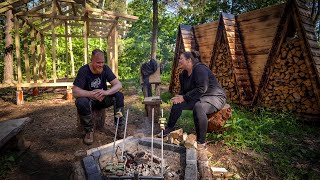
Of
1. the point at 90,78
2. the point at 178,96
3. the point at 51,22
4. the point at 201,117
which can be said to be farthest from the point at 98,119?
the point at 51,22

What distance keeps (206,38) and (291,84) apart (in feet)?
10.9

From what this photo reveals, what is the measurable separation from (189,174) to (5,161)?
2849 millimetres

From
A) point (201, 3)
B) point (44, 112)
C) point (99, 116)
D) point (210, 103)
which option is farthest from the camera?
point (201, 3)

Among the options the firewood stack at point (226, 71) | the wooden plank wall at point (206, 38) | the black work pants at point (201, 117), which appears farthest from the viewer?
the wooden plank wall at point (206, 38)

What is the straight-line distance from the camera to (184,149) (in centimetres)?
318

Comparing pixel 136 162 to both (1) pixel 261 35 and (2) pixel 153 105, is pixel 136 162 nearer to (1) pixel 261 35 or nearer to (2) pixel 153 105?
(2) pixel 153 105

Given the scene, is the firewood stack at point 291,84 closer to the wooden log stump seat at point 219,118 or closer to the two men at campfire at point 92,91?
the wooden log stump seat at point 219,118

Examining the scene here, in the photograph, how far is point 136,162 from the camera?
2.81 metres

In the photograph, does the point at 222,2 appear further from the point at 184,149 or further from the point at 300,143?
the point at 184,149

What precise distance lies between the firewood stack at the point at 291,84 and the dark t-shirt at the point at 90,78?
13.1ft

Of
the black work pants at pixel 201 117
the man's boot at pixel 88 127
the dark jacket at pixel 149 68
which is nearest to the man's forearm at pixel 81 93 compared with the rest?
the man's boot at pixel 88 127

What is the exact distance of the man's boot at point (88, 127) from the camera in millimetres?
3953

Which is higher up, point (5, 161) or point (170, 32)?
point (170, 32)

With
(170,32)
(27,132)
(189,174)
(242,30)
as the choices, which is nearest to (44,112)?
(27,132)
